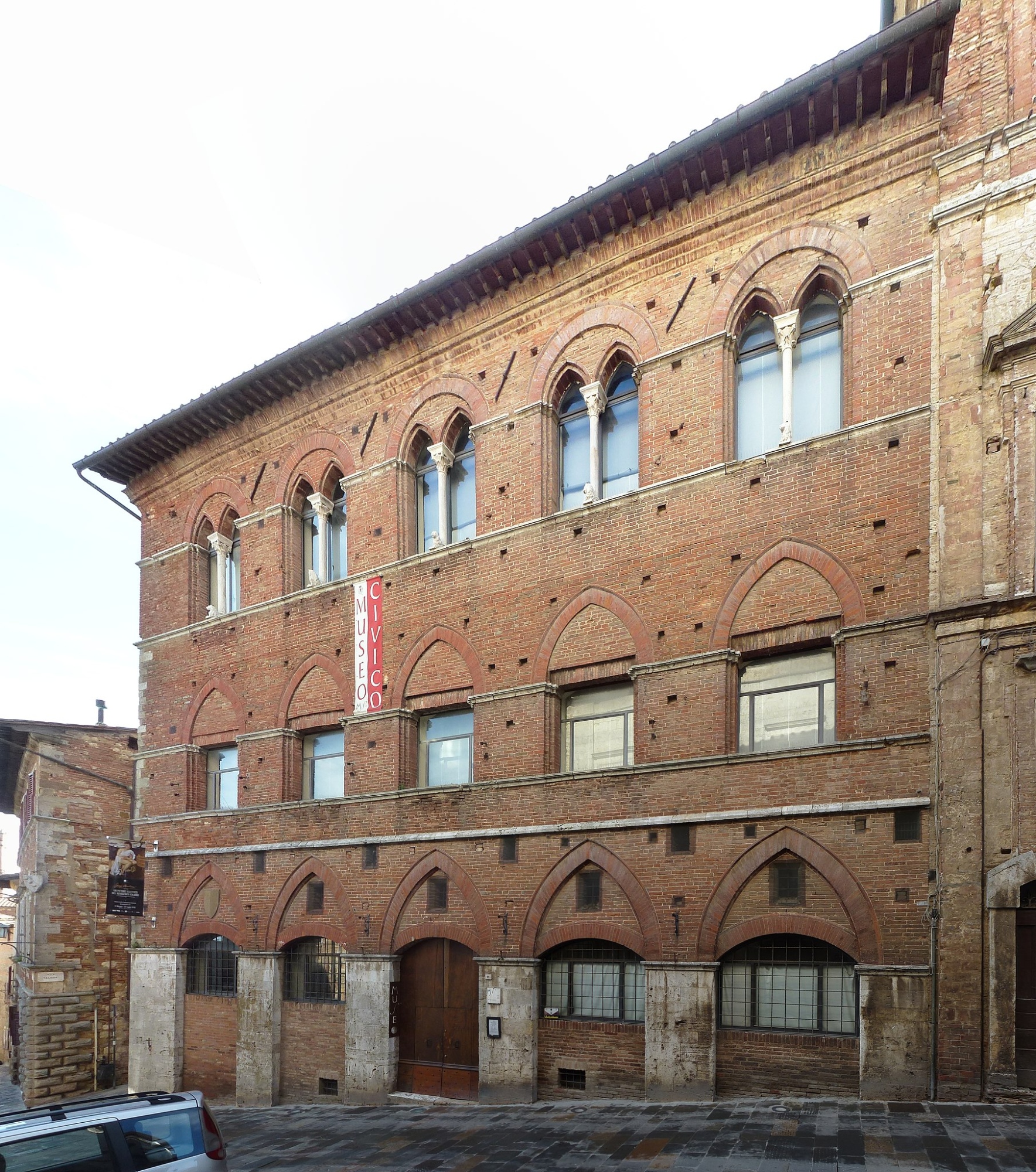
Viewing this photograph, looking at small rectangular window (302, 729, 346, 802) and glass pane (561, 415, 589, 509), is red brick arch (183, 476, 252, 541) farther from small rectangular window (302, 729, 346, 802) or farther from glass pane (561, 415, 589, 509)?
glass pane (561, 415, 589, 509)

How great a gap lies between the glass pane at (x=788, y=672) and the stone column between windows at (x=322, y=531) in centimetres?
895

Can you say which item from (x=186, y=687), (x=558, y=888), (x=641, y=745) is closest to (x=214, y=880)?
(x=186, y=687)

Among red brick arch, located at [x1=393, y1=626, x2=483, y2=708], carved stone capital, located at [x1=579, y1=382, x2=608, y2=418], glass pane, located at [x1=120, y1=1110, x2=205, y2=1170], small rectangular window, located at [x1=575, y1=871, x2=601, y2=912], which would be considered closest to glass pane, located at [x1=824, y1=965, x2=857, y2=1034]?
small rectangular window, located at [x1=575, y1=871, x2=601, y2=912]

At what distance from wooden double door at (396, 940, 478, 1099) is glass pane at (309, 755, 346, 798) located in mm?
3425

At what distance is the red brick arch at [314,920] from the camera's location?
17641 millimetres

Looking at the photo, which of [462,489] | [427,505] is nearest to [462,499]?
[462,489]

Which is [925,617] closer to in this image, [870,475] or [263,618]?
[870,475]

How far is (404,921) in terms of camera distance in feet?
55.3

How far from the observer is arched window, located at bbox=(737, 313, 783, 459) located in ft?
47.2

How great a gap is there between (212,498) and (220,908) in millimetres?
8458

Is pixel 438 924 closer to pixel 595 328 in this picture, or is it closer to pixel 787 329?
pixel 595 328

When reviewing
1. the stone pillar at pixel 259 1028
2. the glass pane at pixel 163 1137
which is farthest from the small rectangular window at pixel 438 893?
the glass pane at pixel 163 1137

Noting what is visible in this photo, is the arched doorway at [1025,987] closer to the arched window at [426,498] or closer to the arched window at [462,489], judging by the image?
the arched window at [462,489]

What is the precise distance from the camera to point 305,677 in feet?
63.6
